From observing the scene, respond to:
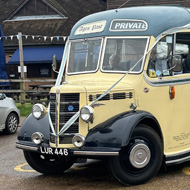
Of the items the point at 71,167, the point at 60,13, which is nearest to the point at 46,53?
the point at 60,13

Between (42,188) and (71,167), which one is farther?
(71,167)

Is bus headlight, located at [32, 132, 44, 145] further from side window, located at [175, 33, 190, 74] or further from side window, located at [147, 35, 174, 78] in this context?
side window, located at [175, 33, 190, 74]

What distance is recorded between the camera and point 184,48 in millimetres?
8195

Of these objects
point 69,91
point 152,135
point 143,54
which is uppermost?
point 143,54

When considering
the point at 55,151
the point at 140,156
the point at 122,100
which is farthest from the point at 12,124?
the point at 140,156

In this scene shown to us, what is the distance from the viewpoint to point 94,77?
8.03 m

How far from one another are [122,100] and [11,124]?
7.06 metres

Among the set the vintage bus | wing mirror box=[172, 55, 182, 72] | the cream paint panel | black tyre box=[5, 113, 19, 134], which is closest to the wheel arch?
the vintage bus

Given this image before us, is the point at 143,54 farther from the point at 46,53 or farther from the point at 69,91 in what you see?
the point at 46,53

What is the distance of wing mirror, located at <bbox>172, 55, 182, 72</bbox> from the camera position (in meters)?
7.69

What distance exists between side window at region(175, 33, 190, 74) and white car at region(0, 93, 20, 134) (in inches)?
260

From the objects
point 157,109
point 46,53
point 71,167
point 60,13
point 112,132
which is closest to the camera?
point 112,132

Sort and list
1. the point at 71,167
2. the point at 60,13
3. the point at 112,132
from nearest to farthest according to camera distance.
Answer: the point at 112,132, the point at 71,167, the point at 60,13

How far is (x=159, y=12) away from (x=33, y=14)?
2951 centimetres
